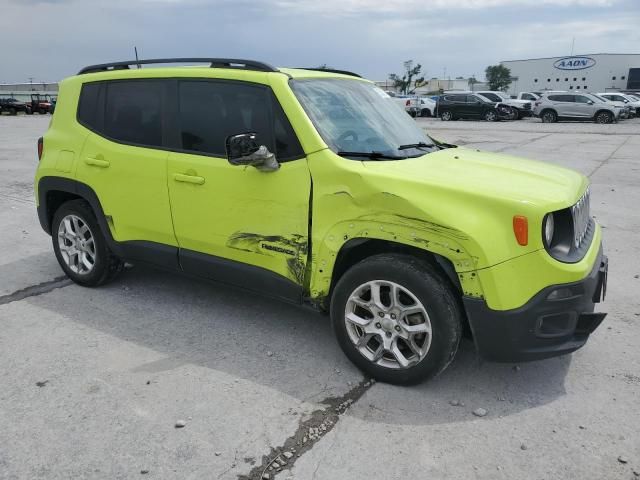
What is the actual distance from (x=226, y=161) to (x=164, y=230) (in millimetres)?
820

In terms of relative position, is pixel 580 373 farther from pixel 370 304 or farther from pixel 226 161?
pixel 226 161

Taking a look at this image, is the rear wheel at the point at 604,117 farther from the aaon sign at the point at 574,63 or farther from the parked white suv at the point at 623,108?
the aaon sign at the point at 574,63

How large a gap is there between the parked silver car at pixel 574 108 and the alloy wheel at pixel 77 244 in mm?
28115

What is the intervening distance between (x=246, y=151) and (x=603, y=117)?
28.6 meters

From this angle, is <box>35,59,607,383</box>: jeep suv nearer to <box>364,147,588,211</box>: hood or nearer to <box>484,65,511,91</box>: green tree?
<box>364,147,588,211</box>: hood

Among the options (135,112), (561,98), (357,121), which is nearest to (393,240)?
(357,121)

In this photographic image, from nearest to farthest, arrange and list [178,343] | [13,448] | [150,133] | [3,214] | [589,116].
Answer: [13,448] < [178,343] < [150,133] < [3,214] < [589,116]

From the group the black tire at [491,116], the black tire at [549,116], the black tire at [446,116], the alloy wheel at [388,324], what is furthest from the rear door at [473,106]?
the alloy wheel at [388,324]

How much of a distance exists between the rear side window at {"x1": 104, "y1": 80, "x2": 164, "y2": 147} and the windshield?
1145 millimetres

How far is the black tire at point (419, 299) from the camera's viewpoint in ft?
9.60

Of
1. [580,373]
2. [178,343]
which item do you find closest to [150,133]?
[178,343]

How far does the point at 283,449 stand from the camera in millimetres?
2656

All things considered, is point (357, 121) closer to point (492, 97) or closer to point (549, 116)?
point (549, 116)

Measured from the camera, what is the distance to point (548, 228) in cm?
286
